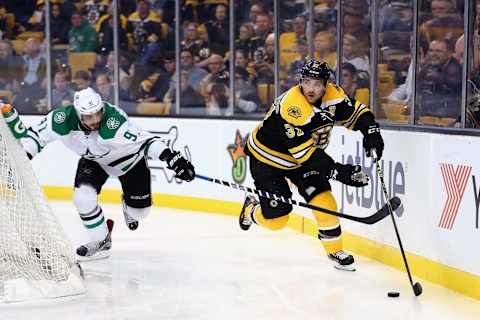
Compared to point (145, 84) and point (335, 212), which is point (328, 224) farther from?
point (145, 84)

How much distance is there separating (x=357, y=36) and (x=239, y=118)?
166 centimetres

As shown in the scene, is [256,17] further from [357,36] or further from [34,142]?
[34,142]

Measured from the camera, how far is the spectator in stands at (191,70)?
861 centimetres

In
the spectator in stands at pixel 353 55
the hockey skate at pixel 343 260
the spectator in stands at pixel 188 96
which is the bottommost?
the hockey skate at pixel 343 260

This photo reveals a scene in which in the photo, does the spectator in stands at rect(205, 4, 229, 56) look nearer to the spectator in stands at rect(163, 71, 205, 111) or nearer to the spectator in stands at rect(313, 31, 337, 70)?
the spectator in stands at rect(163, 71, 205, 111)

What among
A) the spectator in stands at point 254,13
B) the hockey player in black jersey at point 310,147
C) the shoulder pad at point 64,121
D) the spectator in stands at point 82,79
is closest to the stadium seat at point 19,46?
the spectator in stands at point 82,79

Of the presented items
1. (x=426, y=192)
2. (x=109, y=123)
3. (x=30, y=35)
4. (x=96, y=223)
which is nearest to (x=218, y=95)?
(x=30, y=35)

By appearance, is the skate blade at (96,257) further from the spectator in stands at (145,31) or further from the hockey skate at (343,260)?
the spectator in stands at (145,31)

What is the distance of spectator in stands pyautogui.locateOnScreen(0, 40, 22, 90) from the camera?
9.59m

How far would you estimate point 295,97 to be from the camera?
5.16 m

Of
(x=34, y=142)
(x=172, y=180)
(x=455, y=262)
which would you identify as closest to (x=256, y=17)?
(x=172, y=180)

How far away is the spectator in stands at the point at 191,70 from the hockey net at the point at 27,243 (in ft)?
12.7

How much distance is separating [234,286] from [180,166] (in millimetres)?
704

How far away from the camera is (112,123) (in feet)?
17.6
